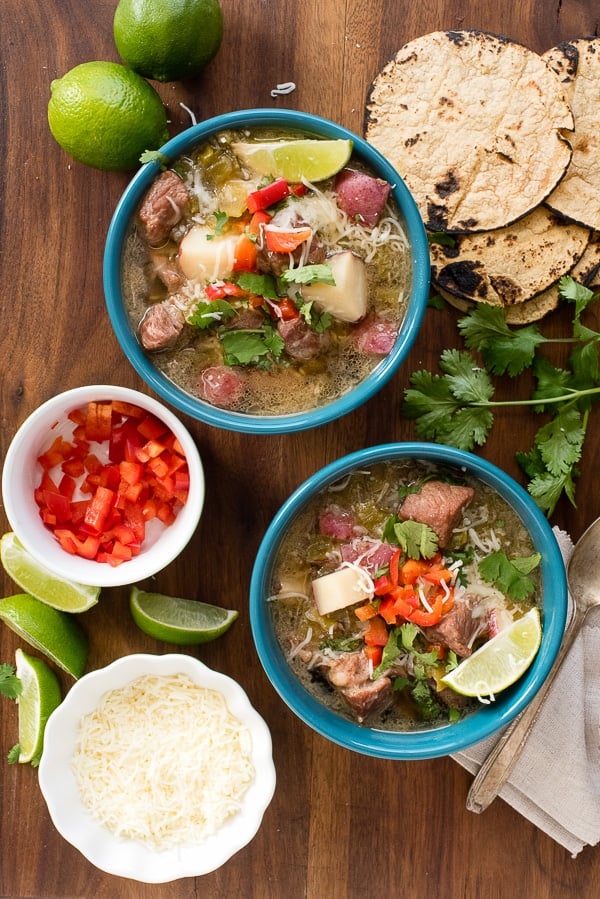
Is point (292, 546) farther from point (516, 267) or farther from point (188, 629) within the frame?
point (516, 267)

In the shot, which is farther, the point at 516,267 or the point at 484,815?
the point at 484,815

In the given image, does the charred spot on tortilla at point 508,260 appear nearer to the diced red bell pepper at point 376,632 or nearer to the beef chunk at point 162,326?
the beef chunk at point 162,326

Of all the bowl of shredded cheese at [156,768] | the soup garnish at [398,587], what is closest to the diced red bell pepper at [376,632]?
the soup garnish at [398,587]

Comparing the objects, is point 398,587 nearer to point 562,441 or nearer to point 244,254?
point 562,441

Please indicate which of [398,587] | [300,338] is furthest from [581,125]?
[398,587]

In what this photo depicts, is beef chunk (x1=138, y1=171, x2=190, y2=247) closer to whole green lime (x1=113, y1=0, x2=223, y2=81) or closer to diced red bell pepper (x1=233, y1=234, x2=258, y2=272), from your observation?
diced red bell pepper (x1=233, y1=234, x2=258, y2=272)

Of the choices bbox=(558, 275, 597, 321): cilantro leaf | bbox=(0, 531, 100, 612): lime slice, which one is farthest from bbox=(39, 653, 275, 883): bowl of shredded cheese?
bbox=(558, 275, 597, 321): cilantro leaf

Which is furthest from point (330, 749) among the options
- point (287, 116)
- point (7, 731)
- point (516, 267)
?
point (287, 116)
